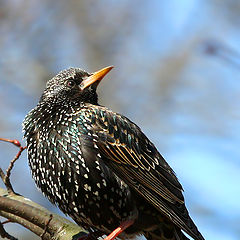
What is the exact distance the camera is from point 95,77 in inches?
209

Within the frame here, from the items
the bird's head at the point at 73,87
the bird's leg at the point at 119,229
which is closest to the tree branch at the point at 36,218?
the bird's leg at the point at 119,229

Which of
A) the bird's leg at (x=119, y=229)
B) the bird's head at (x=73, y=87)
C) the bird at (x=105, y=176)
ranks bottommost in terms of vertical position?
the bird's leg at (x=119, y=229)

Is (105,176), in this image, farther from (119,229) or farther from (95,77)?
(95,77)

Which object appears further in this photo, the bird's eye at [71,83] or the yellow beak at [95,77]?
the bird's eye at [71,83]

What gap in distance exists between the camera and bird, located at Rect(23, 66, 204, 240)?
15.3 feet

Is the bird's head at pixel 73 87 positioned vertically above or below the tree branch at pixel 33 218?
above

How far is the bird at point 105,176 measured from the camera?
4660mm

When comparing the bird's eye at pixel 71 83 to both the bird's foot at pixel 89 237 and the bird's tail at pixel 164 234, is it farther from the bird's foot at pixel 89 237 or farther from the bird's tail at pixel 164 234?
the bird's tail at pixel 164 234

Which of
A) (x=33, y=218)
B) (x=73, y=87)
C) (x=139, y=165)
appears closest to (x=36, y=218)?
(x=33, y=218)

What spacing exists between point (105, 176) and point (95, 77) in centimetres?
103

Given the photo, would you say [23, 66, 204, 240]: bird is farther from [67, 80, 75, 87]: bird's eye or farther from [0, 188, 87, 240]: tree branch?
[67, 80, 75, 87]: bird's eye

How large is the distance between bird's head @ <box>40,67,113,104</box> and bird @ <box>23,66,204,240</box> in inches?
9.0

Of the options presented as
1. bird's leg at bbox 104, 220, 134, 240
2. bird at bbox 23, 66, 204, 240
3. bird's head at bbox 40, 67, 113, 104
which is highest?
bird's head at bbox 40, 67, 113, 104

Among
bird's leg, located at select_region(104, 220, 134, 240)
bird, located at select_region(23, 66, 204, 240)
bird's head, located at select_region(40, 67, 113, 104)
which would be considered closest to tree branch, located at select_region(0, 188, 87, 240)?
bird, located at select_region(23, 66, 204, 240)
